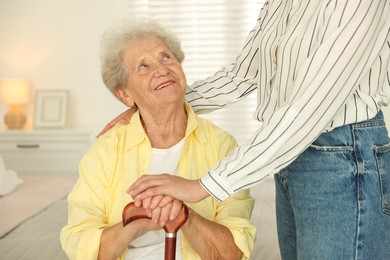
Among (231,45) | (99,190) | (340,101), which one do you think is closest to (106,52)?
(99,190)

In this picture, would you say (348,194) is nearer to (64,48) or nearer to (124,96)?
(124,96)

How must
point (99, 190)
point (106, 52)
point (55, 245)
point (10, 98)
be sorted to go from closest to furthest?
point (99, 190), point (106, 52), point (55, 245), point (10, 98)

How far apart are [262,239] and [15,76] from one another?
11.5 ft

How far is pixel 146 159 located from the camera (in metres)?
1.78

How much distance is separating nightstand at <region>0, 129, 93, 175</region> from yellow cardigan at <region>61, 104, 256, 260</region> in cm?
289

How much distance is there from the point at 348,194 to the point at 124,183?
713 millimetres

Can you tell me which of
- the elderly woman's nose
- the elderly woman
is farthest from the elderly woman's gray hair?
the elderly woman's nose

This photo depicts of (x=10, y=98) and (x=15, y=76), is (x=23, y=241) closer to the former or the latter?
(x=10, y=98)

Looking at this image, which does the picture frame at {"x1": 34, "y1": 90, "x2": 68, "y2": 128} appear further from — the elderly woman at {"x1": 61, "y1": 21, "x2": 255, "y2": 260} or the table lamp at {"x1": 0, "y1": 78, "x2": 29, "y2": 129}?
the elderly woman at {"x1": 61, "y1": 21, "x2": 255, "y2": 260}

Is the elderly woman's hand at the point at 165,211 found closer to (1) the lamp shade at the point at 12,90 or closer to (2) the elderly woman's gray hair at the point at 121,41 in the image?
(2) the elderly woman's gray hair at the point at 121,41

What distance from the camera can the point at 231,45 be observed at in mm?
5008

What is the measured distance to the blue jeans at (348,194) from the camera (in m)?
1.27

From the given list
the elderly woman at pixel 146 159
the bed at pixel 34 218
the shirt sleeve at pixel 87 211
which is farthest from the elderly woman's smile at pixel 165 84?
the bed at pixel 34 218

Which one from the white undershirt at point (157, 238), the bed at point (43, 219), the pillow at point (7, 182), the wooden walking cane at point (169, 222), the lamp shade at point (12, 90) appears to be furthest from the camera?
the lamp shade at point (12, 90)
